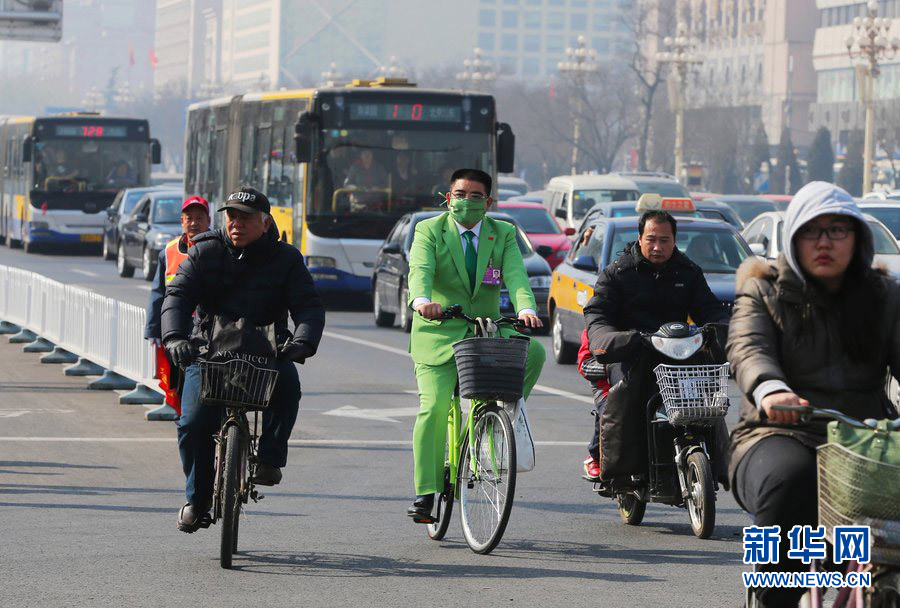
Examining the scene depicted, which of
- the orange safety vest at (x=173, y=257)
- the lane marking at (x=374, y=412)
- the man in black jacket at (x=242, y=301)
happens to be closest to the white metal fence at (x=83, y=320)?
the lane marking at (x=374, y=412)

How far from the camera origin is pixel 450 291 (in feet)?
28.9

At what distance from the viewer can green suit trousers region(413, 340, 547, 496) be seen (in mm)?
8609

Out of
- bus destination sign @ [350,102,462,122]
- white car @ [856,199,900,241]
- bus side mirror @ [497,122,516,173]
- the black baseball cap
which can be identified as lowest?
the black baseball cap

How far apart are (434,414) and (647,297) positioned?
135 centimetres

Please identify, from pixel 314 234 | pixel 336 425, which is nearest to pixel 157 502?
pixel 336 425

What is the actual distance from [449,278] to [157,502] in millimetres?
2366

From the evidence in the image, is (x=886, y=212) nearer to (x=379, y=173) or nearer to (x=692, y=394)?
(x=379, y=173)

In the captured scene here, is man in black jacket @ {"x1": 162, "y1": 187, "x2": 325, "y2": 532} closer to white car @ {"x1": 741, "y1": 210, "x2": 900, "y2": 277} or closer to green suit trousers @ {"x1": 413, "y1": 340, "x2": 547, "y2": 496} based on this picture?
green suit trousers @ {"x1": 413, "y1": 340, "x2": 547, "y2": 496}

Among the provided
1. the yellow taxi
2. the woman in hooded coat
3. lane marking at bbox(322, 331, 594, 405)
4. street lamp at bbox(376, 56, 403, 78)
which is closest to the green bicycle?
the woman in hooded coat

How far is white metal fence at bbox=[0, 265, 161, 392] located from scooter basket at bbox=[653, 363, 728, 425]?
6838 millimetres

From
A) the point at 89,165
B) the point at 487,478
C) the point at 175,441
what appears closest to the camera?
the point at 487,478

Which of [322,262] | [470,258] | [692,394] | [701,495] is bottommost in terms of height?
[701,495]

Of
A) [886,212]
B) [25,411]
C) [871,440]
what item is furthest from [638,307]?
[886,212]

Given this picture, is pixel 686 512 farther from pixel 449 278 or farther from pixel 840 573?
pixel 840 573
